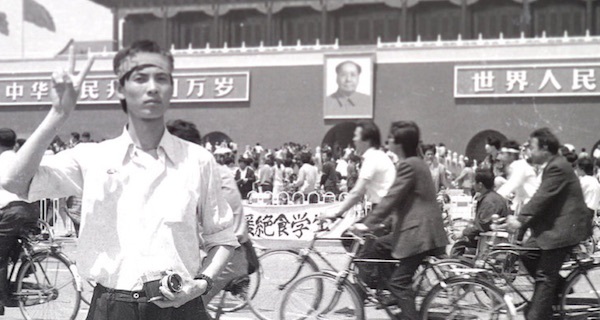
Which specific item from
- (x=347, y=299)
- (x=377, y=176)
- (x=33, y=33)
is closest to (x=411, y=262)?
(x=347, y=299)

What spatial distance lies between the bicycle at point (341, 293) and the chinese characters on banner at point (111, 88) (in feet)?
74.1

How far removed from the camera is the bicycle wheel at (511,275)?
226 inches

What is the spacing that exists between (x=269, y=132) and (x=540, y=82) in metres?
8.89

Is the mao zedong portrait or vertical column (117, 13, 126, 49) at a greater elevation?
vertical column (117, 13, 126, 49)

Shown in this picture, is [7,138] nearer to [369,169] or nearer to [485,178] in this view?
[369,169]

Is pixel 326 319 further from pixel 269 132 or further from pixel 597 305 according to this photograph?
pixel 269 132

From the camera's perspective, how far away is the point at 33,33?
28.5 meters

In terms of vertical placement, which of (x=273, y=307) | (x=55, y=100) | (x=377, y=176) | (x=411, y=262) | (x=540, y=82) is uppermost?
(x=540, y=82)

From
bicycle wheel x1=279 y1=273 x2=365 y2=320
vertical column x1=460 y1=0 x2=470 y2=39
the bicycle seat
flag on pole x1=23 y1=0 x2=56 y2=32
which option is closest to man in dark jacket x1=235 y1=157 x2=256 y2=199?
flag on pole x1=23 y1=0 x2=56 y2=32

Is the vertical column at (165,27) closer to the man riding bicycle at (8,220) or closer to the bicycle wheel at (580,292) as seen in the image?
the man riding bicycle at (8,220)

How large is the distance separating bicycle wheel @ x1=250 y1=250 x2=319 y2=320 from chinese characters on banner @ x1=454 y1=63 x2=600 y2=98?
20.0 metres

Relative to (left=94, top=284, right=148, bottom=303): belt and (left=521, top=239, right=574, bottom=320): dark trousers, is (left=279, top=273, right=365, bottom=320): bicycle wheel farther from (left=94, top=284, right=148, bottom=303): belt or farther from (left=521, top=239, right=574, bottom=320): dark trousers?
(left=94, top=284, right=148, bottom=303): belt

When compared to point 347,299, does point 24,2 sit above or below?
above

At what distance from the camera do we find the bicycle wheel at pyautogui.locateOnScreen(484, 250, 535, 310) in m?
5.73
